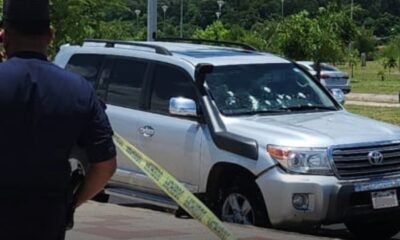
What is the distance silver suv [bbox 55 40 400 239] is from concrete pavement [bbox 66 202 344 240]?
18 centimetres

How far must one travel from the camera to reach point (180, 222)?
28.5 ft

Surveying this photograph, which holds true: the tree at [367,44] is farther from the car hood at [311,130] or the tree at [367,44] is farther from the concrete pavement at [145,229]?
the concrete pavement at [145,229]

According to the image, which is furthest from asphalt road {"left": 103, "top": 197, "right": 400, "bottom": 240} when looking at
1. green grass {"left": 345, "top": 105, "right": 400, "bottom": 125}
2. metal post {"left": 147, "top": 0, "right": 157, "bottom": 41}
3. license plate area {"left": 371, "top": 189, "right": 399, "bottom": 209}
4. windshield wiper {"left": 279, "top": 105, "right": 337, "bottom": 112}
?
green grass {"left": 345, "top": 105, "right": 400, "bottom": 125}

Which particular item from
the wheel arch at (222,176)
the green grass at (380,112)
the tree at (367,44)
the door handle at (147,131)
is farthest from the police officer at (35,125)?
the tree at (367,44)

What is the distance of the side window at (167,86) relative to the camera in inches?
360

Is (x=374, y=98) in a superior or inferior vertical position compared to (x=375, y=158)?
inferior

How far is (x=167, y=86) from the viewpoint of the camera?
369 inches

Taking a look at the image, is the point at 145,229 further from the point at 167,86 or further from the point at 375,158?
the point at 375,158

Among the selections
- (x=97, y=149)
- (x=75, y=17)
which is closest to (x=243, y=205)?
(x=97, y=149)

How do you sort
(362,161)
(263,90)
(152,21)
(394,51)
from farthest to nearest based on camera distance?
(394,51) < (152,21) < (263,90) < (362,161)

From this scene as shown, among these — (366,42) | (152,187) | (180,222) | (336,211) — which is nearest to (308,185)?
(336,211)

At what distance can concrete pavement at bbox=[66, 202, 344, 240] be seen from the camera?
7.85m

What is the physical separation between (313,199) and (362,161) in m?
0.64

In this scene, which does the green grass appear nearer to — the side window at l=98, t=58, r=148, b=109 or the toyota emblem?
the side window at l=98, t=58, r=148, b=109
